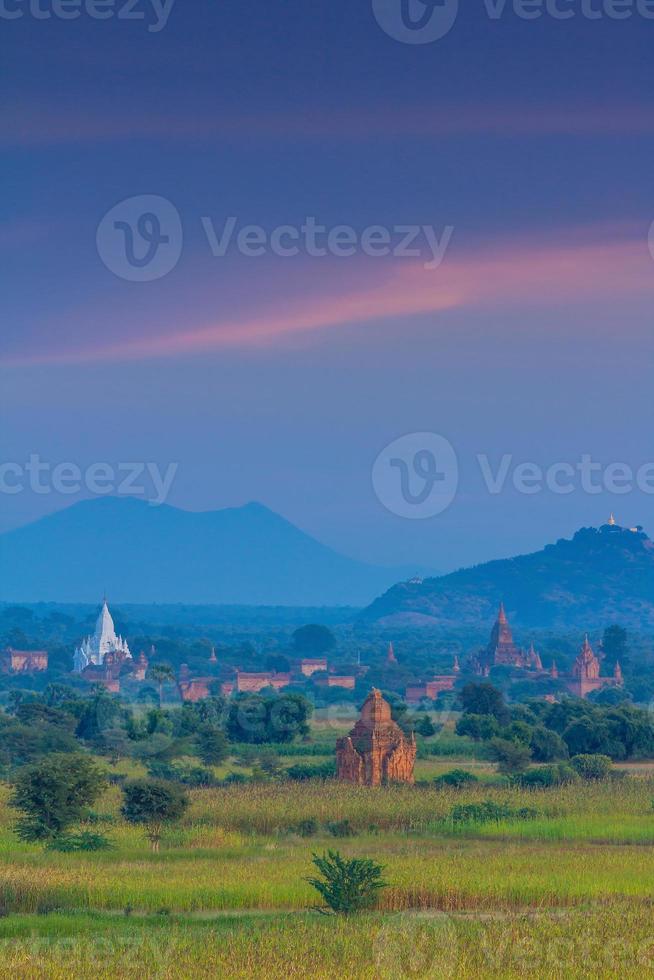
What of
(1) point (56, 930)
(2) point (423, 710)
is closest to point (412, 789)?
(1) point (56, 930)

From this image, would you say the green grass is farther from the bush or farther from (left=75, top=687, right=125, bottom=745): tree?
(left=75, top=687, right=125, bottom=745): tree

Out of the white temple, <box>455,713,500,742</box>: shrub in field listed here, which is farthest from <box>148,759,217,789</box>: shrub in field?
the white temple

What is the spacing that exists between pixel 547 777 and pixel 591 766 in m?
3.96

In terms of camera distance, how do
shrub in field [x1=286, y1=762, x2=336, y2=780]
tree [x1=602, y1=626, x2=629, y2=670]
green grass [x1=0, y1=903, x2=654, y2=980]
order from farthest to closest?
1. tree [x1=602, y1=626, x2=629, y2=670]
2. shrub in field [x1=286, y1=762, x2=336, y2=780]
3. green grass [x1=0, y1=903, x2=654, y2=980]

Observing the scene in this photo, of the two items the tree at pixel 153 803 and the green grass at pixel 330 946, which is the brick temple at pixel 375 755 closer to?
the tree at pixel 153 803

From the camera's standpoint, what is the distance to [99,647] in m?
178

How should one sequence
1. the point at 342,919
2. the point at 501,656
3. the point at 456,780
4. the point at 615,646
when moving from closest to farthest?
the point at 342,919
the point at 456,780
the point at 501,656
the point at 615,646

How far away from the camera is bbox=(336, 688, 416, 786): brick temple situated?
5447 cm

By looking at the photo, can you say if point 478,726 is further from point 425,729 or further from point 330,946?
point 330,946

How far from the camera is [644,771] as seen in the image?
200 ft

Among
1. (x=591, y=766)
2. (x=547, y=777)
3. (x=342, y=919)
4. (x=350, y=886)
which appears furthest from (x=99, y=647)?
(x=342, y=919)

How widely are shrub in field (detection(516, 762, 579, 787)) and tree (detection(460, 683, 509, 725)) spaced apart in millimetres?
32457

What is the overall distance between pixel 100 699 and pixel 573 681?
71.1 metres

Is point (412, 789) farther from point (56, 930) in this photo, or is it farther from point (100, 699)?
point (100, 699)
